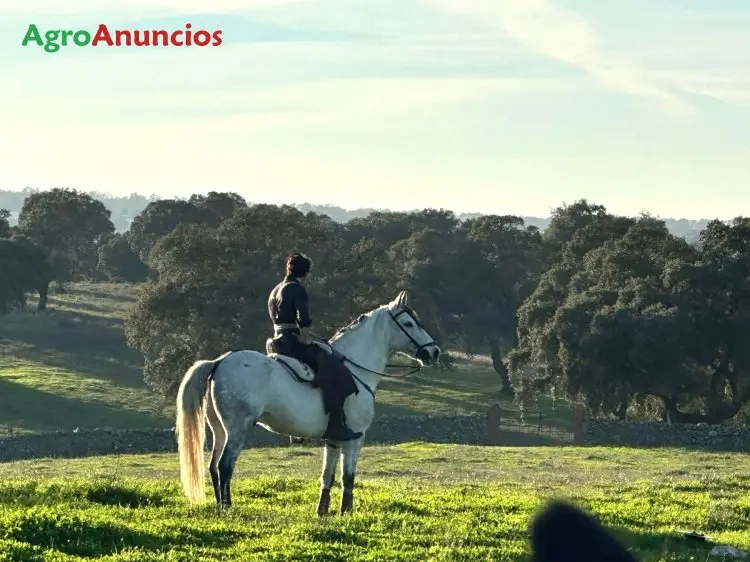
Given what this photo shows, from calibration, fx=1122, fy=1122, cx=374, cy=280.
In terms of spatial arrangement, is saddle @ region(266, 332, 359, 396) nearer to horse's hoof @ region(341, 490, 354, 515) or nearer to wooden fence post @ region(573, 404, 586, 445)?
horse's hoof @ region(341, 490, 354, 515)

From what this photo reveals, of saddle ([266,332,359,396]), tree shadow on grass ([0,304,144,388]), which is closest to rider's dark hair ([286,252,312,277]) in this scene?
saddle ([266,332,359,396])

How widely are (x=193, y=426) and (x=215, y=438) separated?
0.77 m

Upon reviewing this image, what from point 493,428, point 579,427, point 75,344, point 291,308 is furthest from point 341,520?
point 75,344

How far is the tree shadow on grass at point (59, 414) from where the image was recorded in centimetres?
5512

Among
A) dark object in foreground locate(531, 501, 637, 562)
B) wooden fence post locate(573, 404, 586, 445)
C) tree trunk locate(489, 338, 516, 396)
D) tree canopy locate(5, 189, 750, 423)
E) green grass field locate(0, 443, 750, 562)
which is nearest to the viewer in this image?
dark object in foreground locate(531, 501, 637, 562)

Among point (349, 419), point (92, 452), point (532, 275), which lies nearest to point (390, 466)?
point (92, 452)

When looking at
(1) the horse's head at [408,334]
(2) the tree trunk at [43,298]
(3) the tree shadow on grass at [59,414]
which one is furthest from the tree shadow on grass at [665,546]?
(2) the tree trunk at [43,298]

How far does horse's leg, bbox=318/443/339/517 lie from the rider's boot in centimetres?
30

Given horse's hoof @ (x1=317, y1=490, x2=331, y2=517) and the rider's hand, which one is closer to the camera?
the rider's hand

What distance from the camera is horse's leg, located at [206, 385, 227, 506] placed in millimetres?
14882

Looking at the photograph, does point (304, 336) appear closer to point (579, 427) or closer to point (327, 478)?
point (327, 478)

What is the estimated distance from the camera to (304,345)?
49.8ft

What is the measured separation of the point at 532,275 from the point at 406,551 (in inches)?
2629

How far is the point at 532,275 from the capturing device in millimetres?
77812
